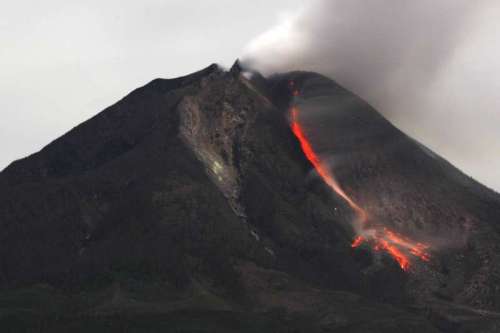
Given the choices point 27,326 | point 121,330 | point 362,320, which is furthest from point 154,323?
point 362,320

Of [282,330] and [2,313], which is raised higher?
[2,313]

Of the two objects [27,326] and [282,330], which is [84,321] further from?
[282,330]

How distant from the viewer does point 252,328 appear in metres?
194

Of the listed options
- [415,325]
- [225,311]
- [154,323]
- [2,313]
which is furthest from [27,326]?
[415,325]

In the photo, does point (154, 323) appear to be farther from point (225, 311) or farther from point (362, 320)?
point (362, 320)

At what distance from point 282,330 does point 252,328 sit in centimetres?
528

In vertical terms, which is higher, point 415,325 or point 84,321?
point 84,321

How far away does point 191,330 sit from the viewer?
18925 cm

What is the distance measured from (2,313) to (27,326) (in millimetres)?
6659

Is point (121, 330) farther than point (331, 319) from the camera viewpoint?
No

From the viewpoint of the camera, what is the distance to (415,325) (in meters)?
199

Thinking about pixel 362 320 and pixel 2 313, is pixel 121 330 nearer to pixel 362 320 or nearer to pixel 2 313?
pixel 2 313

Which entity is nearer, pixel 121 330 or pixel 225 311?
pixel 121 330

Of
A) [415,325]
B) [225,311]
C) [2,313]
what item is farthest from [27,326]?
[415,325]
